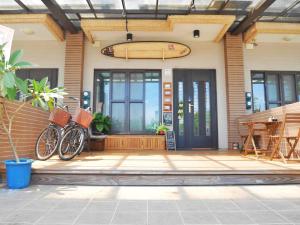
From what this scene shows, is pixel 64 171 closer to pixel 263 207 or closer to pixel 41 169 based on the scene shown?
pixel 41 169

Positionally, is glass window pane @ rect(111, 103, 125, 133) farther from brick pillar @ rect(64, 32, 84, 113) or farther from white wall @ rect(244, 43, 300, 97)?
white wall @ rect(244, 43, 300, 97)

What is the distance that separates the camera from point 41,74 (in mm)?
6840

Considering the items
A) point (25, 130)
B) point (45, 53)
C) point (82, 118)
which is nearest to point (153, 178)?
point (82, 118)

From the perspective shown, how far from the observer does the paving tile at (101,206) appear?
7.11 ft

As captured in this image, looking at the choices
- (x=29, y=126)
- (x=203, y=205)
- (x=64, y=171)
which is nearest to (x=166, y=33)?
(x=29, y=126)

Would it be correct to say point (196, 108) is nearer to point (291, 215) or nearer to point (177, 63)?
point (177, 63)

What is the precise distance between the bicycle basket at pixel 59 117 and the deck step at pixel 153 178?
1.25 metres

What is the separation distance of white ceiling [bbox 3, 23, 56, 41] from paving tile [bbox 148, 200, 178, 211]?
5.15m

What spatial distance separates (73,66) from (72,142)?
9.44 ft

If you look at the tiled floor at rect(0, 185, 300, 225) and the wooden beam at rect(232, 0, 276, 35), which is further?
the wooden beam at rect(232, 0, 276, 35)

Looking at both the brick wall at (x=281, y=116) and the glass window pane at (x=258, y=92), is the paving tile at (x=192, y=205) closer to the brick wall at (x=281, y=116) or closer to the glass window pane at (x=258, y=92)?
the brick wall at (x=281, y=116)

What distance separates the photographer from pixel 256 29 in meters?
6.05

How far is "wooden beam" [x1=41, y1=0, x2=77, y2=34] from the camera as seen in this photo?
17.1 feet

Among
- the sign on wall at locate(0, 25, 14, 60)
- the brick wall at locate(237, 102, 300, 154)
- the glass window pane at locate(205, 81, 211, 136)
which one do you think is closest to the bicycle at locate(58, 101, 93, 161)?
the sign on wall at locate(0, 25, 14, 60)
